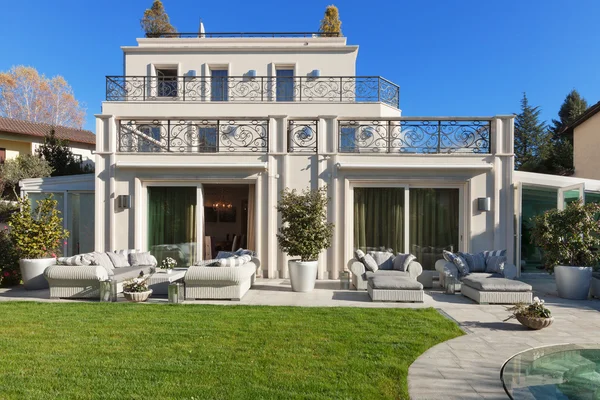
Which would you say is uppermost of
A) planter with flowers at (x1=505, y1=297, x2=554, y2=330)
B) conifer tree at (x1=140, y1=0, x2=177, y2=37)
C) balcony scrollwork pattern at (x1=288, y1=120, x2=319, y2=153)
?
conifer tree at (x1=140, y1=0, x2=177, y2=37)

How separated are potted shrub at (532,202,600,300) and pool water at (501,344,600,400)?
147 inches

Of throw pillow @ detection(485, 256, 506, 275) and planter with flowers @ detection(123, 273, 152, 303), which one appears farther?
throw pillow @ detection(485, 256, 506, 275)

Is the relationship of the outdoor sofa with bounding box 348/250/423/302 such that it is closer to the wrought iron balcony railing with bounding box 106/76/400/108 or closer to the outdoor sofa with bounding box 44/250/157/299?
the outdoor sofa with bounding box 44/250/157/299

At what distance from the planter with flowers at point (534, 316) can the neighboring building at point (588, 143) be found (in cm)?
1454

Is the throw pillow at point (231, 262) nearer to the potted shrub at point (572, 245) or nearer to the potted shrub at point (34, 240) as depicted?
the potted shrub at point (34, 240)

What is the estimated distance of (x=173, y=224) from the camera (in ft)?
35.8

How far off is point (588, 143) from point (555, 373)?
17.8 metres

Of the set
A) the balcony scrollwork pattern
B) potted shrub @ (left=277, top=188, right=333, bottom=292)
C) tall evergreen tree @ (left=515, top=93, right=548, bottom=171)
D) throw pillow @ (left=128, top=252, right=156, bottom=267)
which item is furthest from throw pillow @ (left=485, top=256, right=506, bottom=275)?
tall evergreen tree @ (left=515, top=93, right=548, bottom=171)

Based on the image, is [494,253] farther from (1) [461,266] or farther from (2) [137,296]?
(2) [137,296]

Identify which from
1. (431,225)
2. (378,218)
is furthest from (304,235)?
(431,225)

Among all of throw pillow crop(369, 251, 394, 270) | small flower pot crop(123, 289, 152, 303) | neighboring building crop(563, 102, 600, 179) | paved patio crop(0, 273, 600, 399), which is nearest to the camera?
paved patio crop(0, 273, 600, 399)

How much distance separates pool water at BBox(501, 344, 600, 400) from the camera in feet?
12.9

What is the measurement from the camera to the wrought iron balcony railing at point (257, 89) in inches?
606

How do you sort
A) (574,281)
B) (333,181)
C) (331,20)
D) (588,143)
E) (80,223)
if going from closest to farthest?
(574,281), (333,181), (80,223), (588,143), (331,20)
